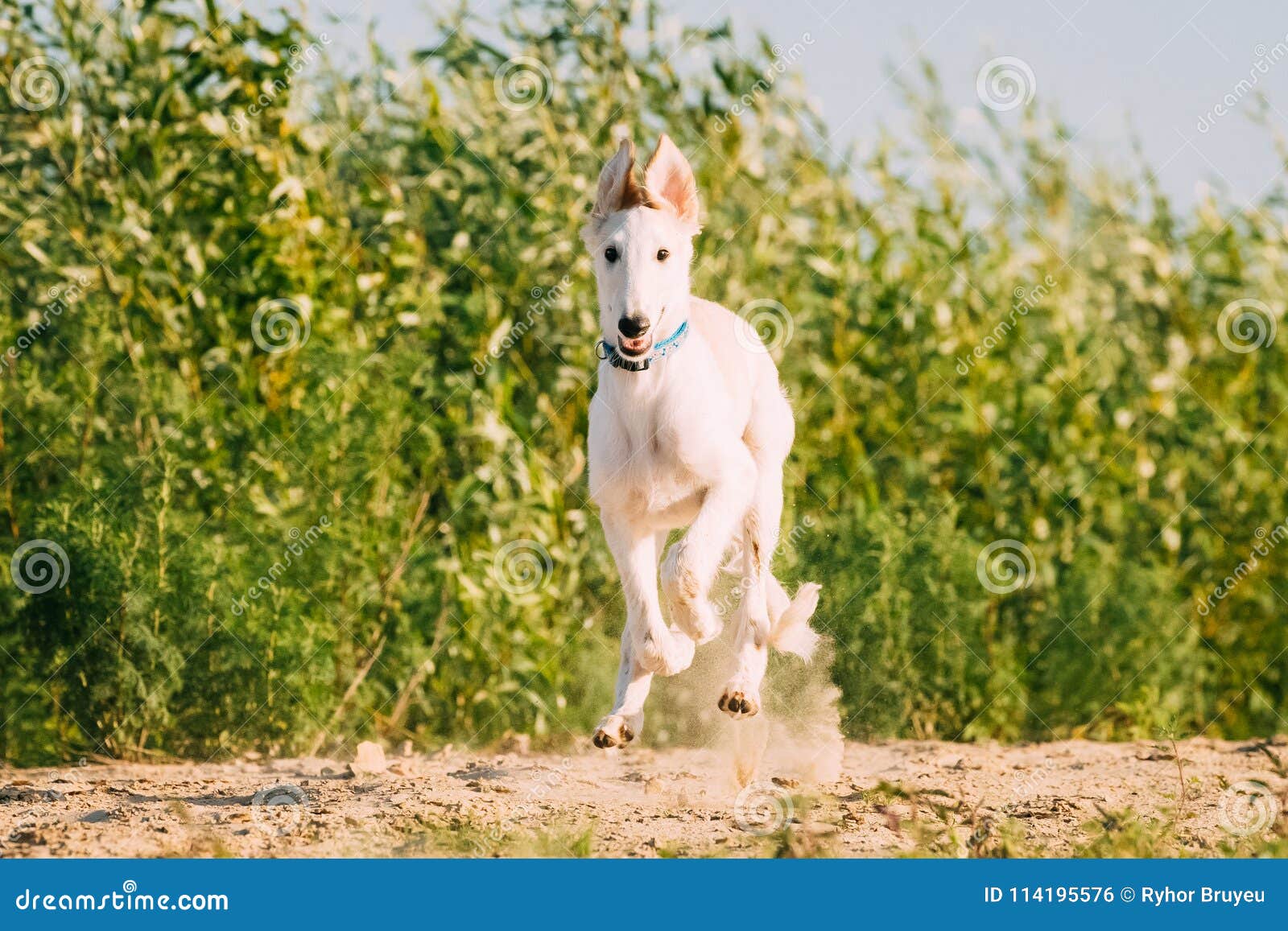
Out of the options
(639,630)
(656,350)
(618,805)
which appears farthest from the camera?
(618,805)

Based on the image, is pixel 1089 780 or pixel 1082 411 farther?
pixel 1082 411

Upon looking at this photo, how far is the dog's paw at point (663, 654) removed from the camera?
609 cm

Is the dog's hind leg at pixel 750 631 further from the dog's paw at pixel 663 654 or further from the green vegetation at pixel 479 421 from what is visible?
the green vegetation at pixel 479 421

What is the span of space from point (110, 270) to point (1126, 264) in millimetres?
6689

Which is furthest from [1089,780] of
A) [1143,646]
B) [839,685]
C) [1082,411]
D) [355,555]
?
[355,555]

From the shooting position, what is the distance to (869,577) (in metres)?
8.90

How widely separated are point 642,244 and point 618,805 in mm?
2585

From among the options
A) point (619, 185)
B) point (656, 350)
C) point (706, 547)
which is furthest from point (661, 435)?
point (619, 185)

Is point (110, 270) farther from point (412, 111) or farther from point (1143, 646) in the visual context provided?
point (1143, 646)

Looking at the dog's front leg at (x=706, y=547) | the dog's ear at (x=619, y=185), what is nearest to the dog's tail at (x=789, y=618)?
the dog's front leg at (x=706, y=547)

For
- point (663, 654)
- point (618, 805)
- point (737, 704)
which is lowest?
point (618, 805)

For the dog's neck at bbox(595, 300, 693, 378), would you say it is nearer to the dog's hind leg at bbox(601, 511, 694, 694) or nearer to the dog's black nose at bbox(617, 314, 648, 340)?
the dog's black nose at bbox(617, 314, 648, 340)

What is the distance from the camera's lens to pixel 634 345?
5.64 m

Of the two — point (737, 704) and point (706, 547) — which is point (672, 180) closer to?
point (706, 547)
